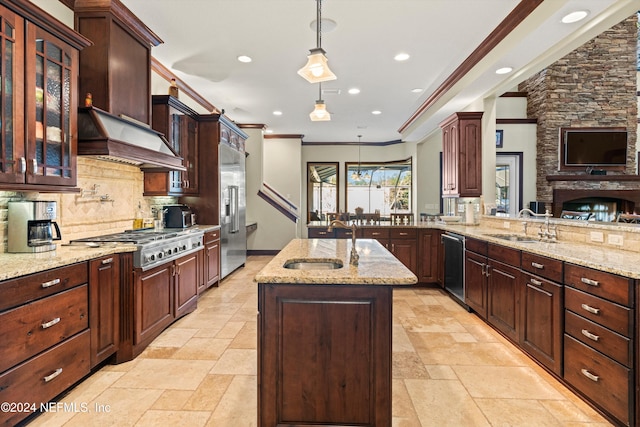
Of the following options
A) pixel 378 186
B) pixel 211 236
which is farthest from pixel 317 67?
pixel 378 186

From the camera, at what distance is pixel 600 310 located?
1970mm

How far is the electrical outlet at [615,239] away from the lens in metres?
2.53

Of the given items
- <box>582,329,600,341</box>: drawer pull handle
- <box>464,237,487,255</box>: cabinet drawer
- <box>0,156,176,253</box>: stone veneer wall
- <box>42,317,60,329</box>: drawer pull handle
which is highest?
<box>0,156,176,253</box>: stone veneer wall

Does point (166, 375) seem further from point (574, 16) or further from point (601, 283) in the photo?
point (574, 16)

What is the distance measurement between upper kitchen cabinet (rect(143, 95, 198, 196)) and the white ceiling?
1.97 ft

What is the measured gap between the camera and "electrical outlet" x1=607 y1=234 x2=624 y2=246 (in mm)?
2534

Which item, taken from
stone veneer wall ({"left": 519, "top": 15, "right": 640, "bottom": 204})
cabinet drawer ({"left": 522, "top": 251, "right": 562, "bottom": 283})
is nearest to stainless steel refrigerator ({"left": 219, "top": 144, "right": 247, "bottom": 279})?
cabinet drawer ({"left": 522, "top": 251, "right": 562, "bottom": 283})

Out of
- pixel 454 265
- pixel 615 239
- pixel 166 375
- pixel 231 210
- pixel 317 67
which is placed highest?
pixel 317 67

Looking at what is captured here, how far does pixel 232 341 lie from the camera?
3139 millimetres

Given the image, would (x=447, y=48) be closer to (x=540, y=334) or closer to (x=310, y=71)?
(x=310, y=71)

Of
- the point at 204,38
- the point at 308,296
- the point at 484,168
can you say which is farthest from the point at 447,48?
the point at 308,296

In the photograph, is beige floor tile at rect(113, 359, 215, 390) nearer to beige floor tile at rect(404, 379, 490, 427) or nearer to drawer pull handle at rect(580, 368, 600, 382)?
beige floor tile at rect(404, 379, 490, 427)

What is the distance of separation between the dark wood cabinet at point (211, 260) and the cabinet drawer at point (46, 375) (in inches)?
78.1

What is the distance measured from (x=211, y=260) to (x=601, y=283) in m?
4.23
